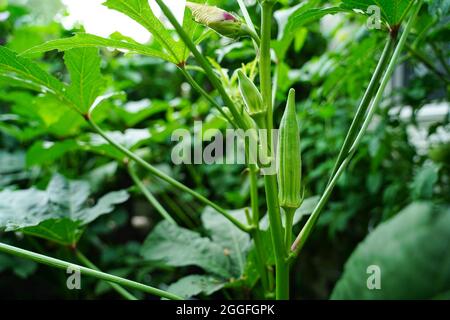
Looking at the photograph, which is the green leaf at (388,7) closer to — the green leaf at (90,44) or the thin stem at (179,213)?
the green leaf at (90,44)

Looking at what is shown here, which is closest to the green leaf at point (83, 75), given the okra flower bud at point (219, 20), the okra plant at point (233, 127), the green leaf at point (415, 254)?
the okra plant at point (233, 127)

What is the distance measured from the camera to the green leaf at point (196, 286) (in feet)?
2.19

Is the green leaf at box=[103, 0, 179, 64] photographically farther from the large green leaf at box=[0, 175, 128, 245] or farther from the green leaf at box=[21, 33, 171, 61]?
the large green leaf at box=[0, 175, 128, 245]

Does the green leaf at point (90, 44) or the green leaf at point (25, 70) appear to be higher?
the green leaf at point (90, 44)

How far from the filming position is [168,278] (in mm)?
1396

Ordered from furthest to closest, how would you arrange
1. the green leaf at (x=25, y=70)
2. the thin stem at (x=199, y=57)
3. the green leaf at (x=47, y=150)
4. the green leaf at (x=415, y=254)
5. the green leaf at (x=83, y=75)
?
the green leaf at (x=47, y=150) → the green leaf at (x=83, y=75) → the green leaf at (x=25, y=70) → the thin stem at (x=199, y=57) → the green leaf at (x=415, y=254)

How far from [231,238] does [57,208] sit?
35 centimetres

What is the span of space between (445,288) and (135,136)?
88 cm

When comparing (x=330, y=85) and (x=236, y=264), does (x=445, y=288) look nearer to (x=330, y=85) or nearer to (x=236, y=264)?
(x=236, y=264)

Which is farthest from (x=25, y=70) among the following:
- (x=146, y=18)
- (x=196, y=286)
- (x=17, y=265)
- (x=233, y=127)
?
(x=17, y=265)

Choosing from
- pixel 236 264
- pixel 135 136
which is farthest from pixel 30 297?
pixel 236 264

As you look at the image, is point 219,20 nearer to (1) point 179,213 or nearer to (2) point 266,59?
(2) point 266,59

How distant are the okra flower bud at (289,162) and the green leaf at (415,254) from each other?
0.27 meters

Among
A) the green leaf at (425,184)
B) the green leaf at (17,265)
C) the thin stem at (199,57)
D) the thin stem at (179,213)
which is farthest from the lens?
the thin stem at (179,213)
